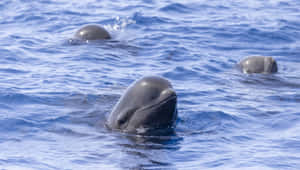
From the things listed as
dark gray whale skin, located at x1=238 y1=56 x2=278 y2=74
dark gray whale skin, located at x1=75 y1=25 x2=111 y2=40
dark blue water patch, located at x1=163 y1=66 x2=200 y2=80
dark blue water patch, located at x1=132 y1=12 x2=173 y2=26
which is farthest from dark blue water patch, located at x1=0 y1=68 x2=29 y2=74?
dark blue water patch, located at x1=132 y1=12 x2=173 y2=26

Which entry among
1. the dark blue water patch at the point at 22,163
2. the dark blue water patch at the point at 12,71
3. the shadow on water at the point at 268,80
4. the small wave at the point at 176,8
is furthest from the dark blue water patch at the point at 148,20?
the dark blue water patch at the point at 22,163

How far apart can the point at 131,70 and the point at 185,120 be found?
4176mm

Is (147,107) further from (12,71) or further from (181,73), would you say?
(12,71)

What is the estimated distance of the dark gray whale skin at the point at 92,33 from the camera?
699 inches

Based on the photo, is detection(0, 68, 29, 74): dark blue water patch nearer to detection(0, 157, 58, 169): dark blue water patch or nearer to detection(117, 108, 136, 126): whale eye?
detection(117, 108, 136, 126): whale eye

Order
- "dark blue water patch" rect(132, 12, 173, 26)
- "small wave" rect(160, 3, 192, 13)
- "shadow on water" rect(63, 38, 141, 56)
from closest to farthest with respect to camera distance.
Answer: "shadow on water" rect(63, 38, 141, 56) < "dark blue water patch" rect(132, 12, 173, 26) < "small wave" rect(160, 3, 192, 13)

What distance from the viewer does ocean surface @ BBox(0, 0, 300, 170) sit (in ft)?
28.6

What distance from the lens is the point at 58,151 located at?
8820mm

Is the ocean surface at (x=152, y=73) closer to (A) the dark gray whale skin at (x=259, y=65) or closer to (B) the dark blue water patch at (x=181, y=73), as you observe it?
(B) the dark blue water patch at (x=181, y=73)

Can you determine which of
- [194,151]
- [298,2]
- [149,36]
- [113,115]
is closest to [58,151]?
[113,115]

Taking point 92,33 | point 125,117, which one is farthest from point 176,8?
point 125,117

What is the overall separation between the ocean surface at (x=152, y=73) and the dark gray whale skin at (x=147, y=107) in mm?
212

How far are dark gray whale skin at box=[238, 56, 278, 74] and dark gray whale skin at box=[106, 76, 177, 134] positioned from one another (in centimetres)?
555

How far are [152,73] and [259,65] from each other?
2.87m
